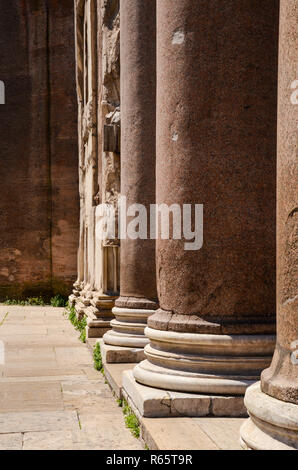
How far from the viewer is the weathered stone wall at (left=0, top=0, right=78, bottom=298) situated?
17.8 meters

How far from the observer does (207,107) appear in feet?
11.9

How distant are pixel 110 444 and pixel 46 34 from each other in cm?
1664

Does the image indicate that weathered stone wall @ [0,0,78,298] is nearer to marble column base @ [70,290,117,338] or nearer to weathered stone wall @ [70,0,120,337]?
weathered stone wall @ [70,0,120,337]

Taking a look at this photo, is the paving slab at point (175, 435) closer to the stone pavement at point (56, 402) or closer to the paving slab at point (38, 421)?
the stone pavement at point (56, 402)

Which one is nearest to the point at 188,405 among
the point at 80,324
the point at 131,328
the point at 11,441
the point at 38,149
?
the point at 11,441

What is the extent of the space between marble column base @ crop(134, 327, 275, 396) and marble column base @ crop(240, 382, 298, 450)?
1.00 m

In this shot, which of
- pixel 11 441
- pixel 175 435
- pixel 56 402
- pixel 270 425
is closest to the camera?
pixel 270 425

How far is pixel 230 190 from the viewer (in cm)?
360

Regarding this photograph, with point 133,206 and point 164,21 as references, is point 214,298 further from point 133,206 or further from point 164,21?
point 133,206

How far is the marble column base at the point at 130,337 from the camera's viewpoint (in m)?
5.74

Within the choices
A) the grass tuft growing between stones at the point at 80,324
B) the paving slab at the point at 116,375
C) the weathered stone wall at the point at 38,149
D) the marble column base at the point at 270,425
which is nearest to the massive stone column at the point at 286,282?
the marble column base at the point at 270,425

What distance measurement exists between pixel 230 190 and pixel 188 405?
1290 millimetres

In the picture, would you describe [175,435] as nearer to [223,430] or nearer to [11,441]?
[223,430]

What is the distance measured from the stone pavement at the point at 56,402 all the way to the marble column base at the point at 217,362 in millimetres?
Answer: 499
